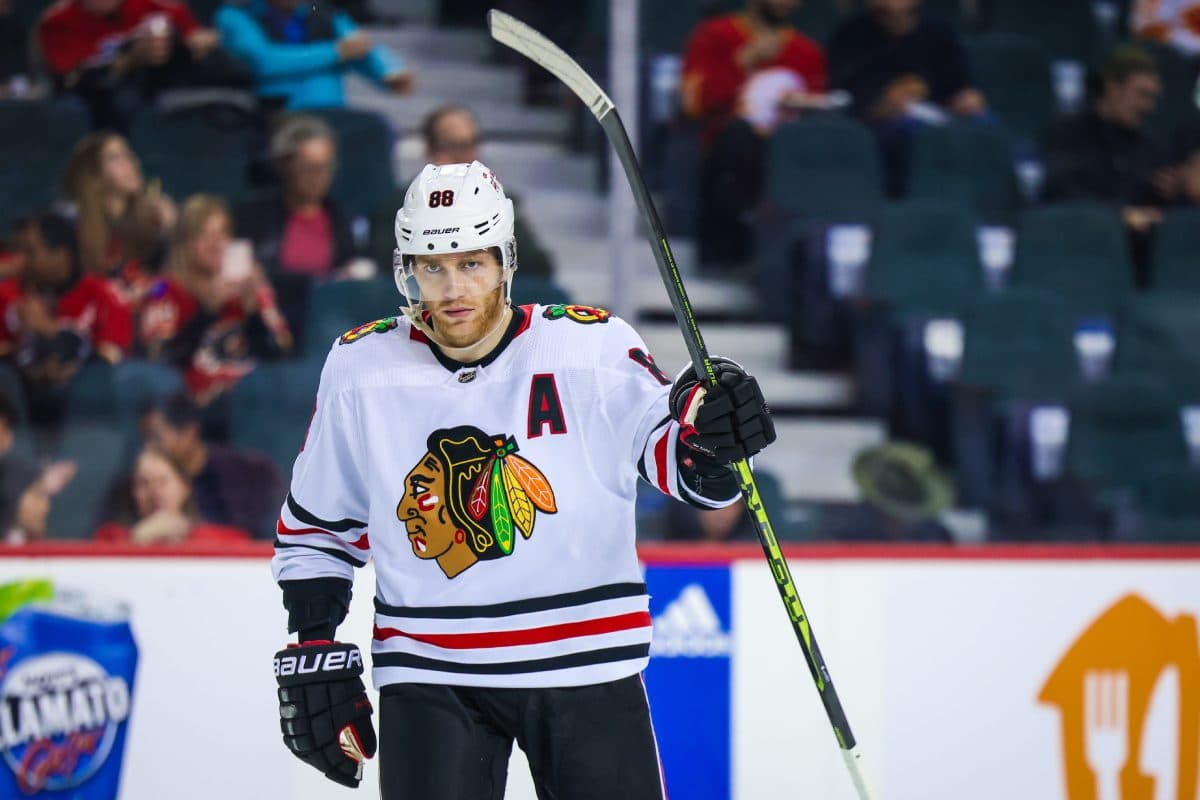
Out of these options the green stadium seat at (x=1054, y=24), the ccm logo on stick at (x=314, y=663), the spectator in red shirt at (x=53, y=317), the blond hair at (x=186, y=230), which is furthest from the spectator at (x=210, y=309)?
the green stadium seat at (x=1054, y=24)

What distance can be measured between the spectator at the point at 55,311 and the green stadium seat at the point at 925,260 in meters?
2.18

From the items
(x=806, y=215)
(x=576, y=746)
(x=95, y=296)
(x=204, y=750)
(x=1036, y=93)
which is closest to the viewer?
(x=576, y=746)

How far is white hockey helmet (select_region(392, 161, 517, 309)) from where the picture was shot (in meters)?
2.37

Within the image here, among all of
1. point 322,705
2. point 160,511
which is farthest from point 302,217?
point 322,705

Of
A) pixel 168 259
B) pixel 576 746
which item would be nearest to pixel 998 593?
pixel 576 746

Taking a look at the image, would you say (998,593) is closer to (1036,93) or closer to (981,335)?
(981,335)

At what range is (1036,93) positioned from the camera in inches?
242

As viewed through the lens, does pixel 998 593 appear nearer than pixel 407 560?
No

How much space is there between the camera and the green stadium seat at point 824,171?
17.1ft

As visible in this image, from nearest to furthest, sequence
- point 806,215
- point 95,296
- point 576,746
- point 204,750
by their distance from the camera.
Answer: point 576,746, point 204,750, point 95,296, point 806,215

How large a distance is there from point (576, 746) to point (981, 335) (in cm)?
284

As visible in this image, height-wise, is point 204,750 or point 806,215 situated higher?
point 806,215

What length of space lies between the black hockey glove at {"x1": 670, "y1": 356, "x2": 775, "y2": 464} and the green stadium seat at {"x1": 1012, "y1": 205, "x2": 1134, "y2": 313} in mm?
3269

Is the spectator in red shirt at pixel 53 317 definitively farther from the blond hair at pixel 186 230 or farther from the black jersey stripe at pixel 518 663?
the black jersey stripe at pixel 518 663
